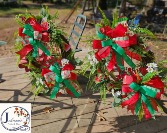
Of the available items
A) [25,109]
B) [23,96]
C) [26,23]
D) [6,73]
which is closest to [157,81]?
[25,109]

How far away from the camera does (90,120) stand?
316 centimetres

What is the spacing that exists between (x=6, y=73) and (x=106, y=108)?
214 centimetres

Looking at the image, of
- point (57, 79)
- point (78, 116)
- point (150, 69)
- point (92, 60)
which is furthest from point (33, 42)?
point (150, 69)

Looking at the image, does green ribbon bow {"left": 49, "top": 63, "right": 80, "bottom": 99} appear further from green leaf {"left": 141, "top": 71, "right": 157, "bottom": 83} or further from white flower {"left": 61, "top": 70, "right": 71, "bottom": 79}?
green leaf {"left": 141, "top": 71, "right": 157, "bottom": 83}

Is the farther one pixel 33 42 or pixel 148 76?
pixel 33 42

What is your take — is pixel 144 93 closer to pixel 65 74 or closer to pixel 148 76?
pixel 148 76

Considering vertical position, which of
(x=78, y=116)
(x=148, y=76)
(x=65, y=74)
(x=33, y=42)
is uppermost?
(x=33, y=42)

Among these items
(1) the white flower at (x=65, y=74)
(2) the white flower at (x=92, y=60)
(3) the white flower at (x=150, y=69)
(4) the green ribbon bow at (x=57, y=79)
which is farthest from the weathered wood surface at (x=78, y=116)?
(2) the white flower at (x=92, y=60)

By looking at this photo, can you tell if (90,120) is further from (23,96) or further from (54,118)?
(23,96)
